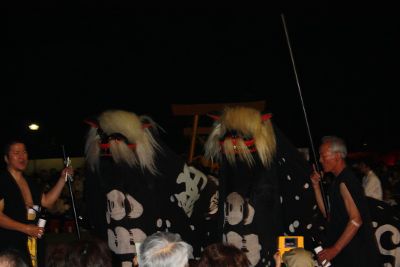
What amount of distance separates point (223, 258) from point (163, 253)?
264 millimetres

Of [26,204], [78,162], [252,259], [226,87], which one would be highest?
[226,87]

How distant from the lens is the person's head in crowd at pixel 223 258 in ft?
7.50

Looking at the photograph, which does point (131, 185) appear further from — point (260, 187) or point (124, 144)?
point (260, 187)

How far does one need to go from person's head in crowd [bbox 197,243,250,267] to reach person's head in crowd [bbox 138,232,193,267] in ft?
0.31

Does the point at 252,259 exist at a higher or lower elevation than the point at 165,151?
lower

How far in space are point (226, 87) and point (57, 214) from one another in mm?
5406

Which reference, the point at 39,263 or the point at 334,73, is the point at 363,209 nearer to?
the point at 39,263

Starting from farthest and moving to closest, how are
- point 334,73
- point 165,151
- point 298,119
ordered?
1. point 298,119
2. point 334,73
3. point 165,151

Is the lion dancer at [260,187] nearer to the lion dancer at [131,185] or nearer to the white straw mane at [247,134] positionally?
the white straw mane at [247,134]

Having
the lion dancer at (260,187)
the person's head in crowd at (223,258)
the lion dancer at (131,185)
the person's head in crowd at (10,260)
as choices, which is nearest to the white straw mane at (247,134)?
the lion dancer at (260,187)

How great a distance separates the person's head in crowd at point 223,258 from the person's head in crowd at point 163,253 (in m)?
0.10

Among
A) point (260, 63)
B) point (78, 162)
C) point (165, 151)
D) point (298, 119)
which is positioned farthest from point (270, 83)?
point (165, 151)

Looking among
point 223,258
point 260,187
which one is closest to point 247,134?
point 260,187

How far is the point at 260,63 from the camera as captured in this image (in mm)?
13164
